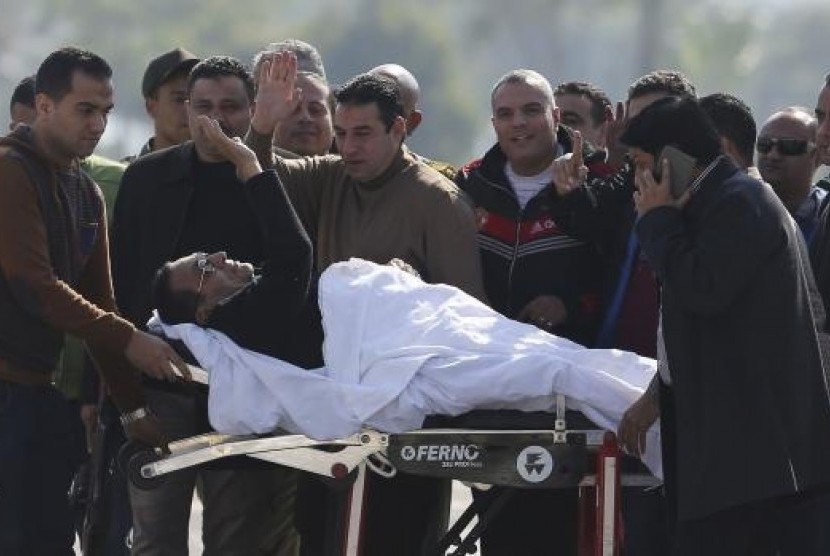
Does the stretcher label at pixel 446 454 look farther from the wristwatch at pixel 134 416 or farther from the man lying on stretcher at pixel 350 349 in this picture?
the wristwatch at pixel 134 416

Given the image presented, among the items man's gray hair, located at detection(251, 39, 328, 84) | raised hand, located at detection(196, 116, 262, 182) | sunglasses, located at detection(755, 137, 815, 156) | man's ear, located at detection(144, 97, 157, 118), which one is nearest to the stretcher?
raised hand, located at detection(196, 116, 262, 182)

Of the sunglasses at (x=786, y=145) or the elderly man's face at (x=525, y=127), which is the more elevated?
the sunglasses at (x=786, y=145)

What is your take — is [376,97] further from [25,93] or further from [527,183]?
[25,93]

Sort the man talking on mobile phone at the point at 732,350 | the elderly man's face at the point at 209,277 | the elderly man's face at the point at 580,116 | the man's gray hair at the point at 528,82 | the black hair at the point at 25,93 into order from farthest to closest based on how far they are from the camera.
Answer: the black hair at the point at 25,93
the elderly man's face at the point at 580,116
the man's gray hair at the point at 528,82
the elderly man's face at the point at 209,277
the man talking on mobile phone at the point at 732,350

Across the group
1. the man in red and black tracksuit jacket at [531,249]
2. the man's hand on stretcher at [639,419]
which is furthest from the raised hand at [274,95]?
the man's hand on stretcher at [639,419]

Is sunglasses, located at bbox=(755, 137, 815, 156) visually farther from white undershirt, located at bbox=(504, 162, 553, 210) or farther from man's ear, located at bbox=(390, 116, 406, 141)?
man's ear, located at bbox=(390, 116, 406, 141)

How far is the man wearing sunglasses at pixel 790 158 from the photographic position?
842 cm

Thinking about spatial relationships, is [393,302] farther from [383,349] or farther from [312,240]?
[312,240]

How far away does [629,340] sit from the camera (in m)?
8.03

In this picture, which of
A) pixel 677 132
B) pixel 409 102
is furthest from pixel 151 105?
pixel 677 132

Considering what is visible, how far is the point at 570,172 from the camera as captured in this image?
311 inches

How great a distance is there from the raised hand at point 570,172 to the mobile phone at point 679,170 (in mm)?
1171

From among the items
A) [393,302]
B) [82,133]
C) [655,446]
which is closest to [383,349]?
[393,302]

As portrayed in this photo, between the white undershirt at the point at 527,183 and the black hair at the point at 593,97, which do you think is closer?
the white undershirt at the point at 527,183
